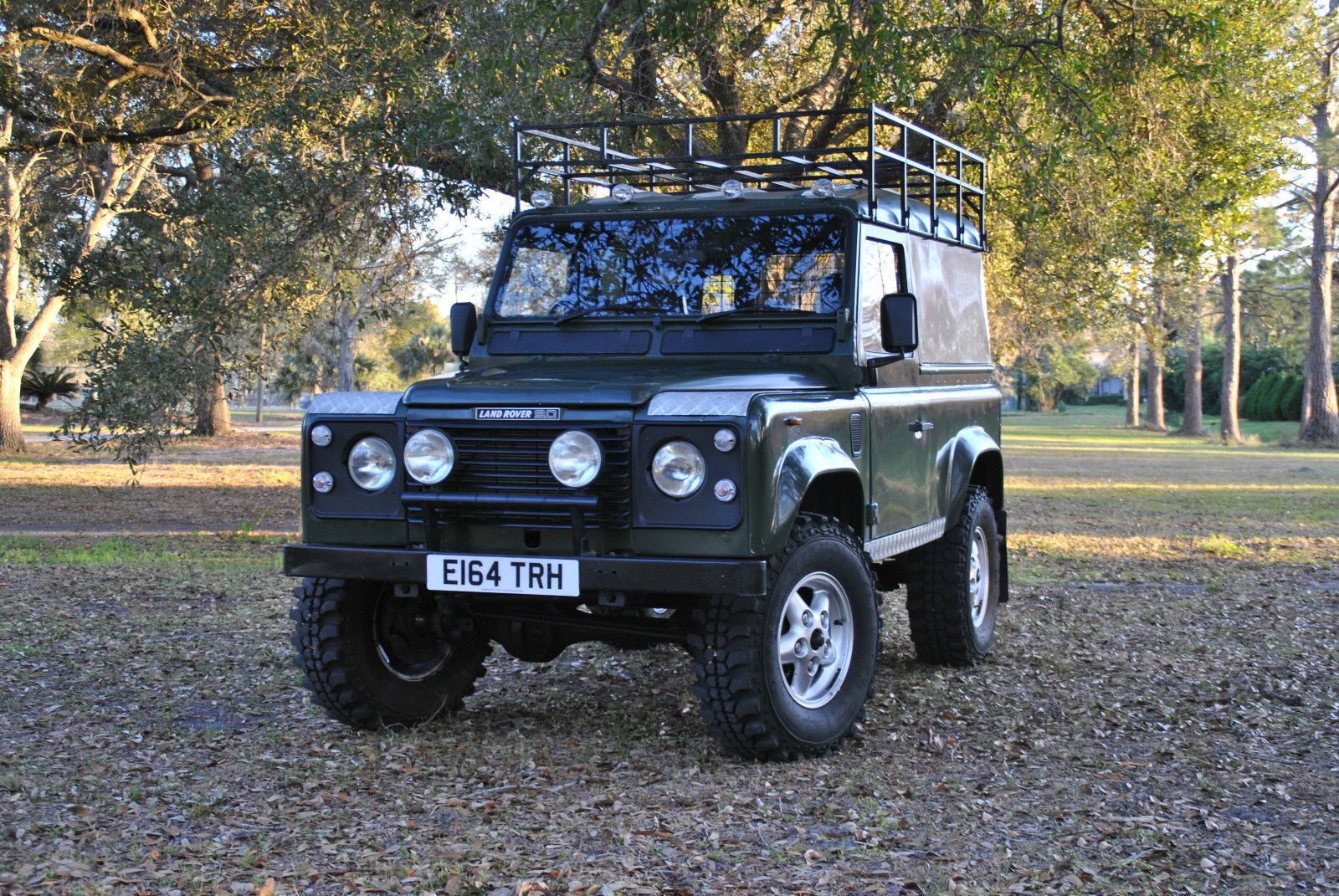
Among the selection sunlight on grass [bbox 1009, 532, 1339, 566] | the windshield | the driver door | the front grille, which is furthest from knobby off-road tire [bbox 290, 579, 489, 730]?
sunlight on grass [bbox 1009, 532, 1339, 566]

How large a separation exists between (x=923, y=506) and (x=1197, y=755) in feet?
5.83

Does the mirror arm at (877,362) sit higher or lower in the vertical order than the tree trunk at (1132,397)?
higher

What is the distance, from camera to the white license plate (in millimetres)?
5246

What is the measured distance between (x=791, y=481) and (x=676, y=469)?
17.2 inches

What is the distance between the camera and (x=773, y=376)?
586 centimetres

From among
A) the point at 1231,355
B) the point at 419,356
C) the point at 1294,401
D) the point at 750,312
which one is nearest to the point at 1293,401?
the point at 1294,401

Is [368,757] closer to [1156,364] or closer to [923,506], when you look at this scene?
[923,506]

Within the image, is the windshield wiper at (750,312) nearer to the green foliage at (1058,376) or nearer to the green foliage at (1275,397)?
the green foliage at (1058,376)

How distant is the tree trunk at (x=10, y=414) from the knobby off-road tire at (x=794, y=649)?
24.5 metres

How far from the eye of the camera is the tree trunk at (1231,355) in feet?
127

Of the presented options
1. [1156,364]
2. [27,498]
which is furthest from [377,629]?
[1156,364]

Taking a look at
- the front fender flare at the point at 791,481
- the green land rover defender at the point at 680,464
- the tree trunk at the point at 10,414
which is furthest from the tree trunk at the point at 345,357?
the front fender flare at the point at 791,481

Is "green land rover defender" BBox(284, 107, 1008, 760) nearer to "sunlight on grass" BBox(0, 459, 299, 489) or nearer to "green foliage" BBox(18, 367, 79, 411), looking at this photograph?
"sunlight on grass" BBox(0, 459, 299, 489)

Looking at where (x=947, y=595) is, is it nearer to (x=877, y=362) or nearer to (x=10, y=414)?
(x=877, y=362)
